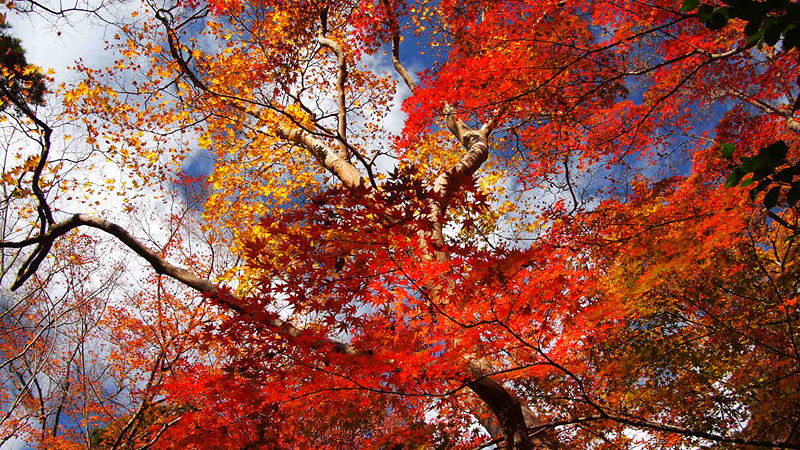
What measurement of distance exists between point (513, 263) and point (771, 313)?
709 cm

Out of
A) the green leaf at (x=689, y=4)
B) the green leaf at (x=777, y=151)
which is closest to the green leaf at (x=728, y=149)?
the green leaf at (x=777, y=151)

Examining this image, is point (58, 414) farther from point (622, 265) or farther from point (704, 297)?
point (704, 297)

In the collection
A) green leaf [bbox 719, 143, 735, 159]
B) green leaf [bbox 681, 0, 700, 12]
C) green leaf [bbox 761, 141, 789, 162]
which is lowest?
green leaf [bbox 761, 141, 789, 162]

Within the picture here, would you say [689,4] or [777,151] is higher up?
[689,4]

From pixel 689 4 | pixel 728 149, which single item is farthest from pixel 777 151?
pixel 689 4

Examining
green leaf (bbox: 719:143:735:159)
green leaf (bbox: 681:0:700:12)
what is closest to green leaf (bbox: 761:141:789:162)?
green leaf (bbox: 719:143:735:159)

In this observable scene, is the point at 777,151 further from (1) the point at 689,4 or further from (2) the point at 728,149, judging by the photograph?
(1) the point at 689,4

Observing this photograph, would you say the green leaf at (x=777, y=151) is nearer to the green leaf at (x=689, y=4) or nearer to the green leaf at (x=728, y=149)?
the green leaf at (x=728, y=149)

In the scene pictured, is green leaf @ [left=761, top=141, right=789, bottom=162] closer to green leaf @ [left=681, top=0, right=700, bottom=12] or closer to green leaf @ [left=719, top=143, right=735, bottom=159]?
green leaf @ [left=719, top=143, right=735, bottom=159]

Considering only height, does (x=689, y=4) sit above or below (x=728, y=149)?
above

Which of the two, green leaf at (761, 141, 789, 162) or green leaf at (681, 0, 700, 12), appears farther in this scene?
green leaf at (681, 0, 700, 12)

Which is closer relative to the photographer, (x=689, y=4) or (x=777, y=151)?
(x=777, y=151)

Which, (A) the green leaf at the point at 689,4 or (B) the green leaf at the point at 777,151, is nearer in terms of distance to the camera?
(B) the green leaf at the point at 777,151

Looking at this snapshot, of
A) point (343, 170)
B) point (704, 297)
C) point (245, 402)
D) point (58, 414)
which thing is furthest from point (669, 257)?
point (58, 414)
